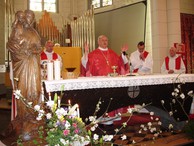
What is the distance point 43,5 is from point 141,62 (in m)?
6.86

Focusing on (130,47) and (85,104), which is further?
(130,47)

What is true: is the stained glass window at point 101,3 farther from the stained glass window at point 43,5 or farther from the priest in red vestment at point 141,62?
the priest in red vestment at point 141,62

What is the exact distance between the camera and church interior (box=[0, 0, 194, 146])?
4.18 metres

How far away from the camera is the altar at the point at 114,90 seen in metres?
3.91

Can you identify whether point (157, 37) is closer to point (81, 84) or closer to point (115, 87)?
point (115, 87)

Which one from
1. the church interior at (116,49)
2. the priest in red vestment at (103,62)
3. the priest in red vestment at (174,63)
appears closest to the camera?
the church interior at (116,49)

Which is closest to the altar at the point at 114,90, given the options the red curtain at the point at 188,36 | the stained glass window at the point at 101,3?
the red curtain at the point at 188,36

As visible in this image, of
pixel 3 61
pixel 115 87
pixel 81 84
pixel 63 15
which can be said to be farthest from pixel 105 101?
pixel 63 15

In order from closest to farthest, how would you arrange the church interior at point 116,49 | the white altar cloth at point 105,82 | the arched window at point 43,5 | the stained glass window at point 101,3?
the white altar cloth at point 105,82, the church interior at point 116,49, the stained glass window at point 101,3, the arched window at point 43,5

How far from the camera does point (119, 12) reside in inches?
391

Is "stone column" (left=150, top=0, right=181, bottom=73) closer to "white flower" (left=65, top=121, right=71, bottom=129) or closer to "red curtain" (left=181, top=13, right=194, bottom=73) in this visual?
"red curtain" (left=181, top=13, right=194, bottom=73)

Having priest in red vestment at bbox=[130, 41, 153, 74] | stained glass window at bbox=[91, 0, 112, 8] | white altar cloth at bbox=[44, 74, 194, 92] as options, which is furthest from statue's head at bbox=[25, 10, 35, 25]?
stained glass window at bbox=[91, 0, 112, 8]

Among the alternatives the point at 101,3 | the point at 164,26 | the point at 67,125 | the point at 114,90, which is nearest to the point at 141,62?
the point at 114,90

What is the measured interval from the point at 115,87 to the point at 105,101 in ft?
0.88
